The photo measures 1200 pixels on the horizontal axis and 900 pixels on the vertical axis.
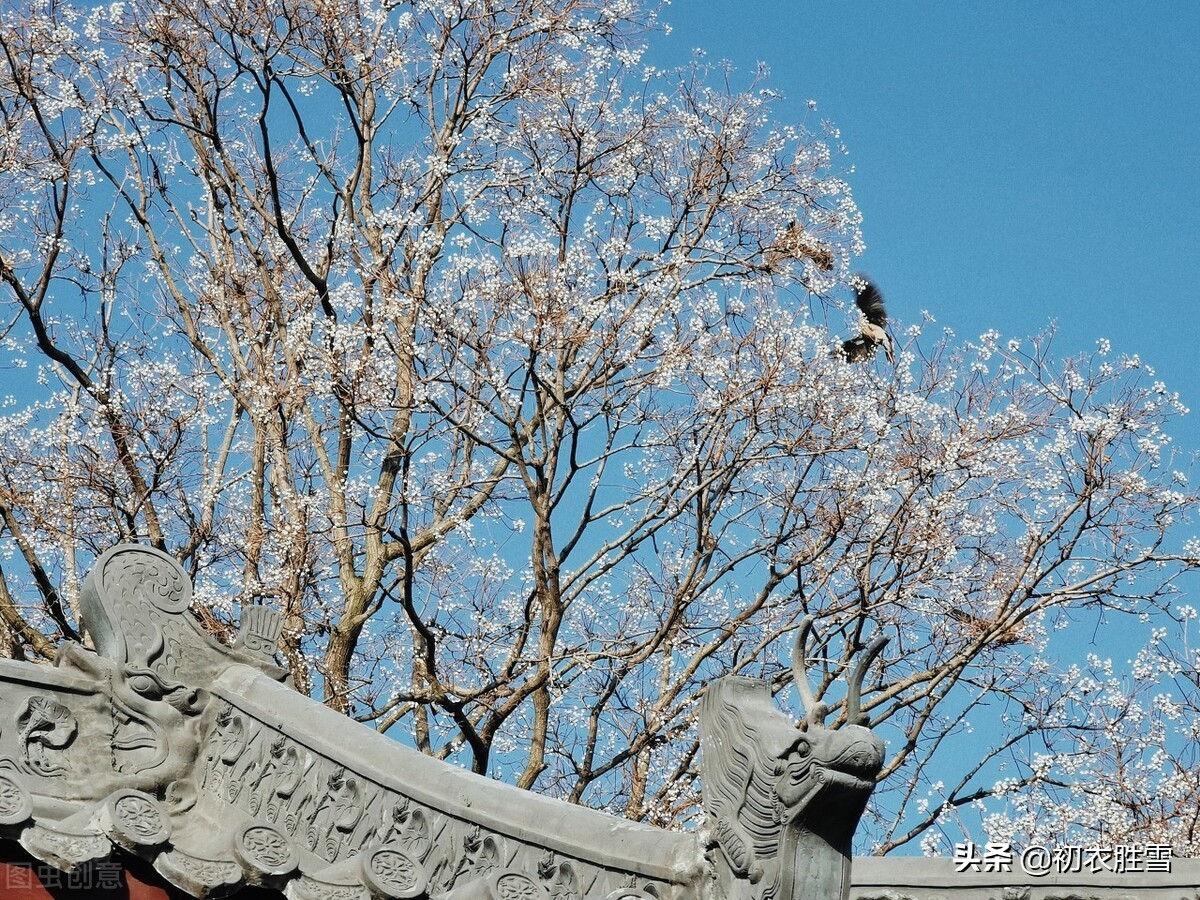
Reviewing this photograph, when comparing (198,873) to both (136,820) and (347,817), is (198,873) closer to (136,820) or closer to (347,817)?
(136,820)

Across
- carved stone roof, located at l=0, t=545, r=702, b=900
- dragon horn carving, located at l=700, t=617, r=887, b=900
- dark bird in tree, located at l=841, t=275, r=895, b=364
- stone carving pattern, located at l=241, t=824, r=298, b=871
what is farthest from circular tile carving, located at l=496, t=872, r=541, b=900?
dark bird in tree, located at l=841, t=275, r=895, b=364

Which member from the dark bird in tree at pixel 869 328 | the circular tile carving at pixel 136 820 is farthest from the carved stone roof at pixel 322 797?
the dark bird in tree at pixel 869 328

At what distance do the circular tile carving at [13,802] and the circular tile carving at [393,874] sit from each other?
4.17 ft

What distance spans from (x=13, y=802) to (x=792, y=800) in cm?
290

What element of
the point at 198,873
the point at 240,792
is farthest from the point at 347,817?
the point at 198,873

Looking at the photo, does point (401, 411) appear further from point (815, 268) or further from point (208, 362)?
point (815, 268)

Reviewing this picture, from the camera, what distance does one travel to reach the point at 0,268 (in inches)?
553

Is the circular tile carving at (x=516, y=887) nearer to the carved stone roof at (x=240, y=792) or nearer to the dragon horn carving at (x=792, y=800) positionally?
the carved stone roof at (x=240, y=792)

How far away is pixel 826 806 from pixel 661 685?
25.9ft

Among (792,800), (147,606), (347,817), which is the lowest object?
(347,817)

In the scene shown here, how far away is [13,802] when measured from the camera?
5848mm

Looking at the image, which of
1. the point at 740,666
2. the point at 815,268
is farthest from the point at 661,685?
the point at 815,268

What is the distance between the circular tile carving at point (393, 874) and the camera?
6.02 m

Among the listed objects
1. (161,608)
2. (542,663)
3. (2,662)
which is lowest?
(2,662)
